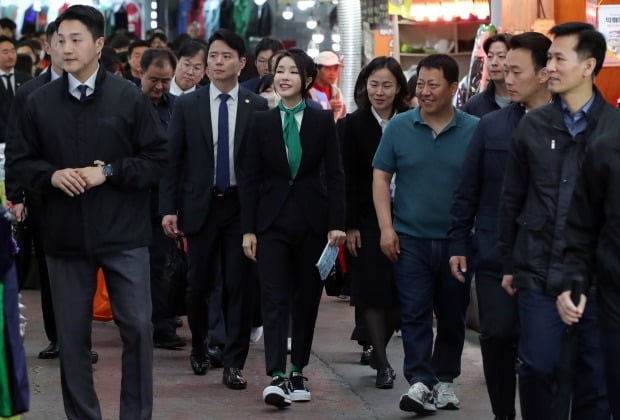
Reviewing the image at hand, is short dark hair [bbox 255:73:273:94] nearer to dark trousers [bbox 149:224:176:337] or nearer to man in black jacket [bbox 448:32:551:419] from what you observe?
dark trousers [bbox 149:224:176:337]

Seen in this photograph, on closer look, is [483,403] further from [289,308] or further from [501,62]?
[501,62]

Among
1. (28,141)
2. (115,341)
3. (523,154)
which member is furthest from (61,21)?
(115,341)

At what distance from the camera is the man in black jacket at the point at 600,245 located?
582 centimetres

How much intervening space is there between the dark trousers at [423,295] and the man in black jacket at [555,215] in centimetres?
178

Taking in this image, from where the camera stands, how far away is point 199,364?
9633mm

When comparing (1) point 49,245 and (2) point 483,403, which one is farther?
(2) point 483,403

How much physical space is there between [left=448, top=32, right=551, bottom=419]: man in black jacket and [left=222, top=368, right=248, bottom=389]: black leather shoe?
198cm

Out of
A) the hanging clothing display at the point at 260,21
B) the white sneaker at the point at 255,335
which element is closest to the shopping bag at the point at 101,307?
the white sneaker at the point at 255,335

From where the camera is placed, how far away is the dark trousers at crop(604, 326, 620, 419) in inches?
229

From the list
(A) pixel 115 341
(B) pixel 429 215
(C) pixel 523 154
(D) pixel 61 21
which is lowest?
(A) pixel 115 341

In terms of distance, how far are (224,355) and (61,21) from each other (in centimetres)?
272

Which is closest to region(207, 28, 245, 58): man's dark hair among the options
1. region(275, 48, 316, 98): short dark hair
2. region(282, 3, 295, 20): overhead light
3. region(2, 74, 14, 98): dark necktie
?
region(275, 48, 316, 98): short dark hair

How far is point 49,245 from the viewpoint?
7.26m

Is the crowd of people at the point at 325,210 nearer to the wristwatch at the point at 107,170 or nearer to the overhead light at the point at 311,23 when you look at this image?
the wristwatch at the point at 107,170
